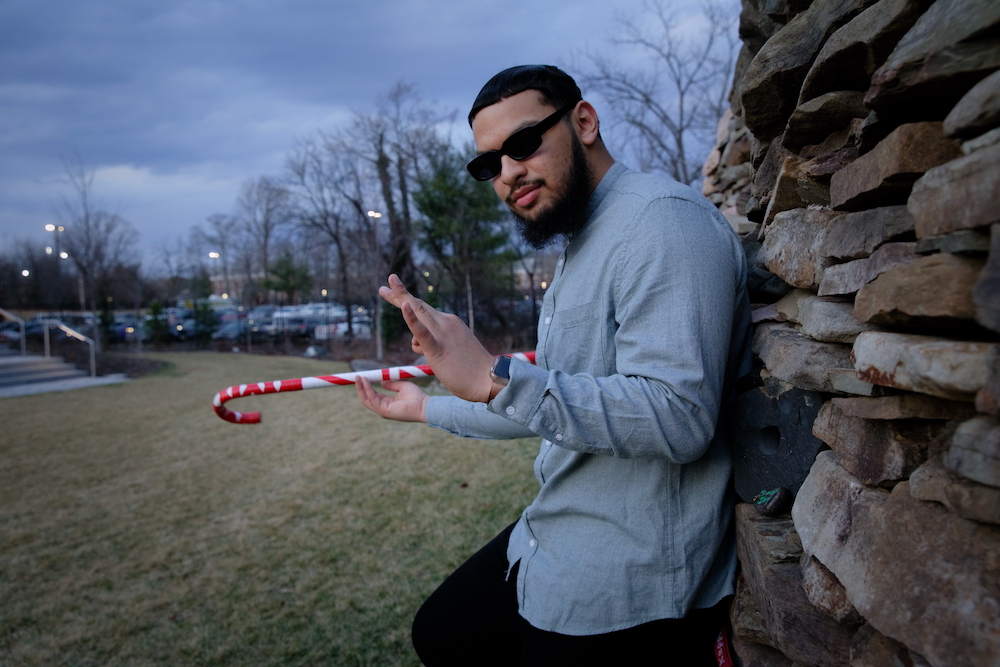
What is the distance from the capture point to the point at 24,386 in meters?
11.8

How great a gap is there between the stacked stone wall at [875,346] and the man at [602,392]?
0.15 m

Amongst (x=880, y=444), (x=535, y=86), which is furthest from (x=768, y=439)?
(x=535, y=86)

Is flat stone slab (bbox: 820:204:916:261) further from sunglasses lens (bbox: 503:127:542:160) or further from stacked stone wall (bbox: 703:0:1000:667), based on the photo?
sunglasses lens (bbox: 503:127:542:160)

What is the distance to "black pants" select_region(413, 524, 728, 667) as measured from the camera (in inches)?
57.6

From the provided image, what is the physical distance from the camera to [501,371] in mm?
1297

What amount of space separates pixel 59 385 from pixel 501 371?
45.7ft

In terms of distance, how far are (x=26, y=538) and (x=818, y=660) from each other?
17.9 feet

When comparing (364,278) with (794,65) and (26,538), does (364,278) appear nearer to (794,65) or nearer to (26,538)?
(26,538)

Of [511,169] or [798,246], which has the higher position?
[511,169]

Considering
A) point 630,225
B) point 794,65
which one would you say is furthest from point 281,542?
point 794,65

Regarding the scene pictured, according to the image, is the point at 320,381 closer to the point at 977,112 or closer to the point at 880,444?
the point at 880,444

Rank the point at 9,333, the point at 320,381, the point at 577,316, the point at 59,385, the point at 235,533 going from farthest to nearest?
the point at 9,333
the point at 59,385
the point at 235,533
the point at 320,381
the point at 577,316

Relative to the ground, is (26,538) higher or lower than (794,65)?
lower

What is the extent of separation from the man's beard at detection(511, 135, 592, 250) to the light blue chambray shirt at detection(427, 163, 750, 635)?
0.12 ft
